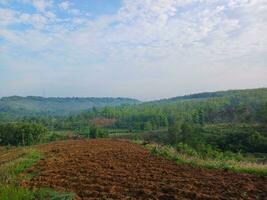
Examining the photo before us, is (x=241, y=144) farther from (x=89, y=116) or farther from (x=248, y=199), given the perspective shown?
(x=89, y=116)

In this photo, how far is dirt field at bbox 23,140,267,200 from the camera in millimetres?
9664

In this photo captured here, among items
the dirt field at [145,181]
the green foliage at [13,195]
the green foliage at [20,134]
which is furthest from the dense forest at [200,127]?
the green foliage at [13,195]

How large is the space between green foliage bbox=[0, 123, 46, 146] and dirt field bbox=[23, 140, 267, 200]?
149 ft

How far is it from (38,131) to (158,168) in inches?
1952

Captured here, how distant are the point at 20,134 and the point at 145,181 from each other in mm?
53038

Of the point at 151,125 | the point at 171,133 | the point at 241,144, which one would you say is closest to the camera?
the point at 241,144

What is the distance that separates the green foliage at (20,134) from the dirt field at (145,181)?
45.6 metres

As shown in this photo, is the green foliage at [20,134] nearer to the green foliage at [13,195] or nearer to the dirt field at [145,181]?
the dirt field at [145,181]

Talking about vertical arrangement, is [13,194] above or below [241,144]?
above

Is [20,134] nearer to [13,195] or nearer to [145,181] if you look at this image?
[145,181]

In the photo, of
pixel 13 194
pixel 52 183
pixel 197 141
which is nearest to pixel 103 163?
pixel 52 183

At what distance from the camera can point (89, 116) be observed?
135750 mm

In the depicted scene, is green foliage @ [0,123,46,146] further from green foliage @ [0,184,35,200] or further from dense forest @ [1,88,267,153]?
green foliage @ [0,184,35,200]

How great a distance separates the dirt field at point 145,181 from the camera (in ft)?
31.7
